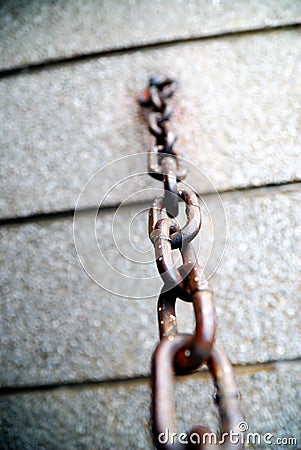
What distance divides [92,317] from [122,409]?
→ 0.59ft

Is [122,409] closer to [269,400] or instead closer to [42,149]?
[269,400]

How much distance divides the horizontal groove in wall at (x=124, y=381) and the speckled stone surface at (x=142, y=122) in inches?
14.0

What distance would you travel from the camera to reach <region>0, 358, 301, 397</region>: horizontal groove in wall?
2.63 ft

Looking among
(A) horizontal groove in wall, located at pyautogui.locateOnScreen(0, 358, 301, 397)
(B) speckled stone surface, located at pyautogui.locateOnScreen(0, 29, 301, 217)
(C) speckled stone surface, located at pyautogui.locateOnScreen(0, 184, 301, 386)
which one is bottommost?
(A) horizontal groove in wall, located at pyautogui.locateOnScreen(0, 358, 301, 397)

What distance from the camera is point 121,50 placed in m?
1.00

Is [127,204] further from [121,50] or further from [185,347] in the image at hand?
[185,347]

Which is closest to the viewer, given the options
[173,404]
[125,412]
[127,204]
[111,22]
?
[173,404]

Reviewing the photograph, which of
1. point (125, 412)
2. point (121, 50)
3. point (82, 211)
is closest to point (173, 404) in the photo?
point (125, 412)

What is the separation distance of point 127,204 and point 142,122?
7.6 inches

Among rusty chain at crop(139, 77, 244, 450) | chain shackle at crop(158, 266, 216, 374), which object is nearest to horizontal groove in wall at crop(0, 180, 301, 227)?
rusty chain at crop(139, 77, 244, 450)

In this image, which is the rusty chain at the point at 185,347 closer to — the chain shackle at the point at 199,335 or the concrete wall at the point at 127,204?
the chain shackle at the point at 199,335

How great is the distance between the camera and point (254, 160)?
902 millimetres

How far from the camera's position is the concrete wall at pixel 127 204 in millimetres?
806

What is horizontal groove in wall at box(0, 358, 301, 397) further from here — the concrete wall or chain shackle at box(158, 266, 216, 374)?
chain shackle at box(158, 266, 216, 374)
